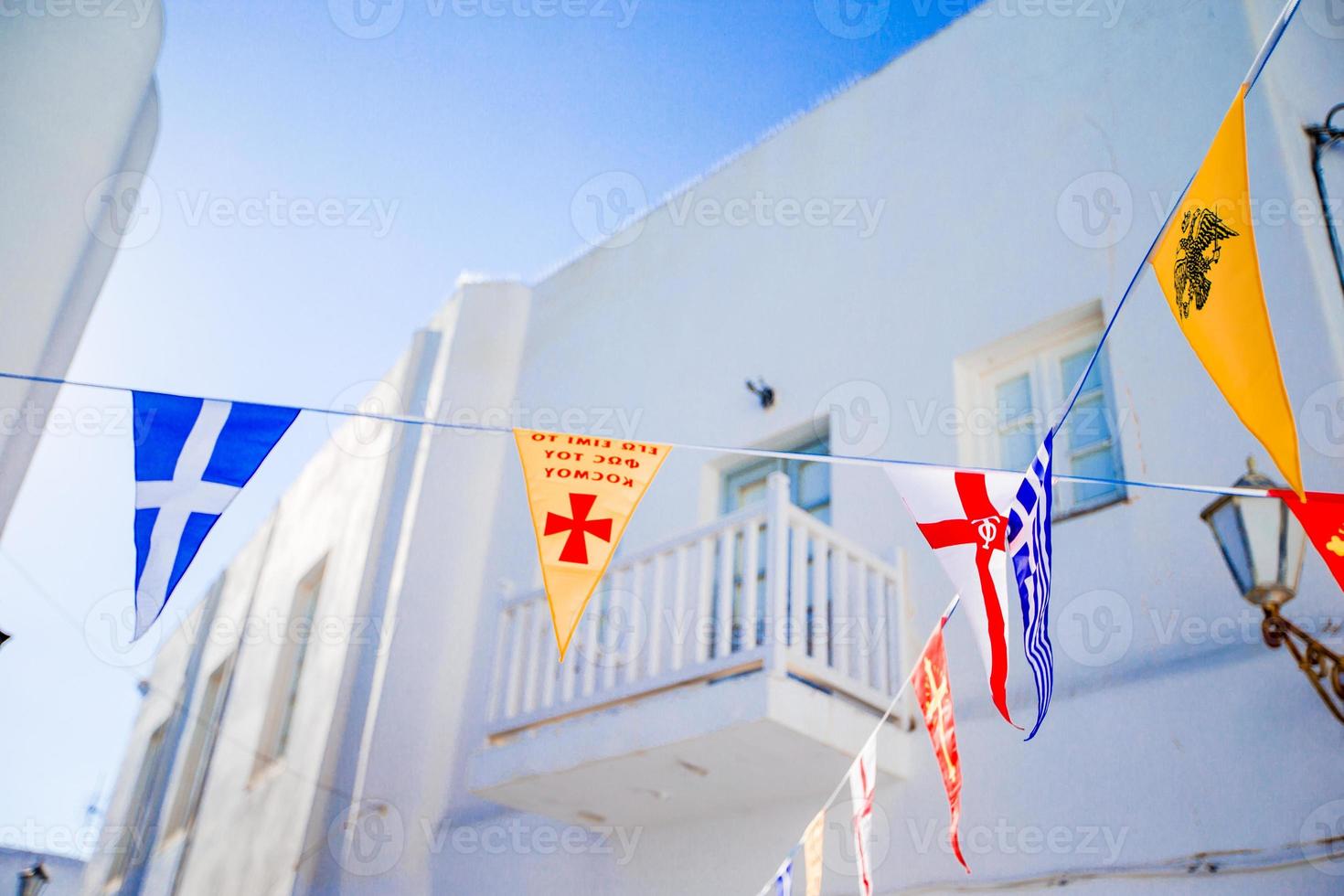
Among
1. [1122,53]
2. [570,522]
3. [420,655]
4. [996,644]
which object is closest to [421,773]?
[420,655]

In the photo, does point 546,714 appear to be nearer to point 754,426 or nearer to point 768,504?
point 768,504

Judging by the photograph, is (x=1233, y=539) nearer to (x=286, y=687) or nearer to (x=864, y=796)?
(x=864, y=796)

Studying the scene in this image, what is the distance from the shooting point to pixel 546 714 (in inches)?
276

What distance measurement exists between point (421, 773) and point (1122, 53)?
264 inches

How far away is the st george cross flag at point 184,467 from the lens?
457 cm

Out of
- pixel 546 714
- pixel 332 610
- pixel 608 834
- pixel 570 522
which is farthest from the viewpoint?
pixel 332 610
